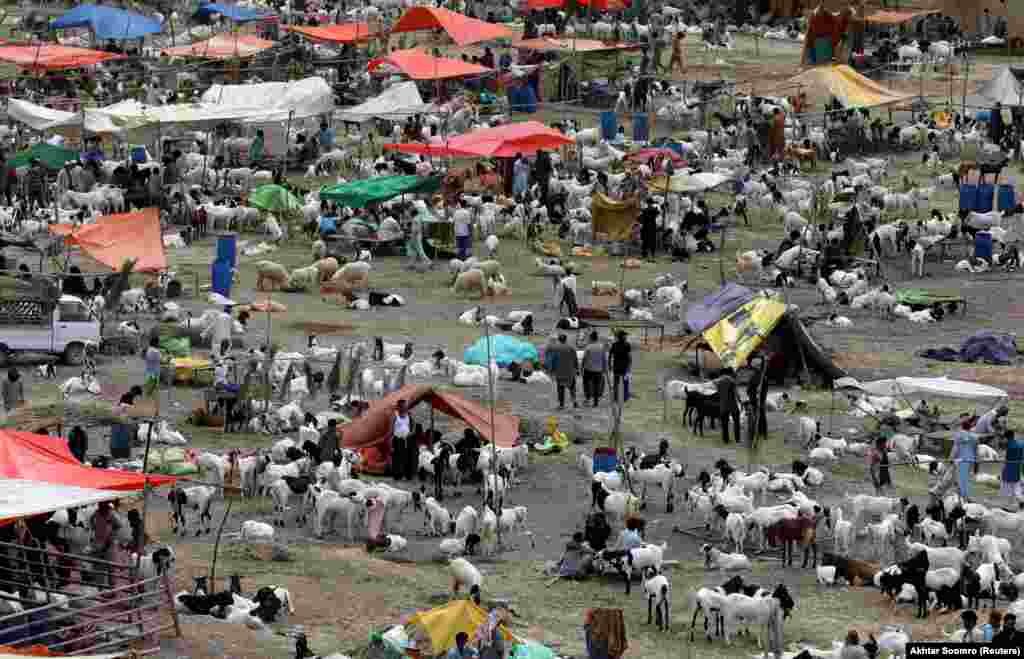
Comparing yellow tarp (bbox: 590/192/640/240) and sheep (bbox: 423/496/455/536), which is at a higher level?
sheep (bbox: 423/496/455/536)

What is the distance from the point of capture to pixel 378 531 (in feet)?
90.0

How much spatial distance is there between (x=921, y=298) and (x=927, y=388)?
9571 mm

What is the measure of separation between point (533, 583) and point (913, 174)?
28395mm

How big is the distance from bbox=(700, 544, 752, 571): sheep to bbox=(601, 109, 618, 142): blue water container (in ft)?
93.8

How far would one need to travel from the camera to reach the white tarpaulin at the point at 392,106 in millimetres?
51812

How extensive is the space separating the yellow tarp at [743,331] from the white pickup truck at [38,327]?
30.0ft

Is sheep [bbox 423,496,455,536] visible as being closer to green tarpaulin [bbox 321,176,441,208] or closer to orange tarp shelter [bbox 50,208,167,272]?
orange tarp shelter [bbox 50,208,167,272]

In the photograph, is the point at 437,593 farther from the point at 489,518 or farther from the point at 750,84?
the point at 750,84

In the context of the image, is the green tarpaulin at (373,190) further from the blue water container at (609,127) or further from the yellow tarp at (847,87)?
the yellow tarp at (847,87)

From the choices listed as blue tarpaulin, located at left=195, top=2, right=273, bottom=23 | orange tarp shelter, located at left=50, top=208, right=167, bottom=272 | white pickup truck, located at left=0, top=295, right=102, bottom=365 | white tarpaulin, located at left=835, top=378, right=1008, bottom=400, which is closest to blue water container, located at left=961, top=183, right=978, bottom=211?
white tarpaulin, located at left=835, top=378, right=1008, bottom=400

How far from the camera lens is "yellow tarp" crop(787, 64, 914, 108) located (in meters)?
51.6

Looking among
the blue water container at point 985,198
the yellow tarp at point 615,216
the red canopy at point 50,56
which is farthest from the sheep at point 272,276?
the red canopy at point 50,56

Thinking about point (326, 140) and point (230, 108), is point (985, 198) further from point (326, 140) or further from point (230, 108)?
point (230, 108)

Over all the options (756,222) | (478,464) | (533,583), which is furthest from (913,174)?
(533,583)
